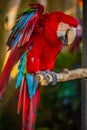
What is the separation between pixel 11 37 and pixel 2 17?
0.50 ft

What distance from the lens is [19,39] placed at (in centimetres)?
308

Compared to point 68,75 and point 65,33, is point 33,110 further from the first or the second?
point 65,33

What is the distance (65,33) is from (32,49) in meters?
0.27

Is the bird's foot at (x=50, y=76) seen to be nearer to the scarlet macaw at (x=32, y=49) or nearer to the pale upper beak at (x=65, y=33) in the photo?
the scarlet macaw at (x=32, y=49)

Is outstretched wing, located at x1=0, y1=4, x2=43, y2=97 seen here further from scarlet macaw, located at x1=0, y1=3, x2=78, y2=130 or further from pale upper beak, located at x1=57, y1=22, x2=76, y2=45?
pale upper beak, located at x1=57, y1=22, x2=76, y2=45

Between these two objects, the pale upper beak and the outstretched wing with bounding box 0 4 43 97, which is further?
the pale upper beak

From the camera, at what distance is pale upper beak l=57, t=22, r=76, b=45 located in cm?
319

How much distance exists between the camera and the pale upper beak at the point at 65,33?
319cm

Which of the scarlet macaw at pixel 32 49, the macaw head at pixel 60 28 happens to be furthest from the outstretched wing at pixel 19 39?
the macaw head at pixel 60 28

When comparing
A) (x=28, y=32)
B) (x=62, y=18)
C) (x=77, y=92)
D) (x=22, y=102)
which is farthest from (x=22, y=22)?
(x=77, y=92)

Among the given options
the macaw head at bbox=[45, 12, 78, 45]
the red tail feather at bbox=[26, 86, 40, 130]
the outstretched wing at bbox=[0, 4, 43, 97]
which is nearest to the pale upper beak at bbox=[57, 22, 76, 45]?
the macaw head at bbox=[45, 12, 78, 45]

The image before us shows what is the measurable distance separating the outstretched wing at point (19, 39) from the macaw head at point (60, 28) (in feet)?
0.36

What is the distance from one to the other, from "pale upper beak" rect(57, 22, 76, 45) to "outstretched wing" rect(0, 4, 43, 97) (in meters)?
0.19

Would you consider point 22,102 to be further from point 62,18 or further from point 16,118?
point 62,18
